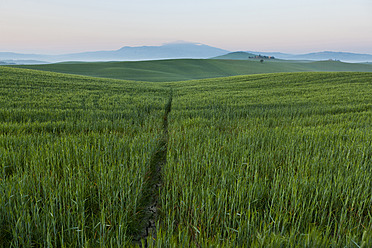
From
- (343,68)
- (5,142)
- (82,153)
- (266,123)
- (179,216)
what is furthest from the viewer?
(343,68)

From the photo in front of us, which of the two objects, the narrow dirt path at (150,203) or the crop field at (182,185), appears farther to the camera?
the narrow dirt path at (150,203)

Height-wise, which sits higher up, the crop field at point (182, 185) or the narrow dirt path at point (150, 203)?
the crop field at point (182, 185)

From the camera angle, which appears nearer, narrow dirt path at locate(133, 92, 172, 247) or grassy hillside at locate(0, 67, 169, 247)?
grassy hillside at locate(0, 67, 169, 247)

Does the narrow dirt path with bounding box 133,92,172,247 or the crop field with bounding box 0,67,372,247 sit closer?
the crop field with bounding box 0,67,372,247

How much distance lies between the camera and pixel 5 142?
357cm

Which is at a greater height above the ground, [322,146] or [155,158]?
[322,146]

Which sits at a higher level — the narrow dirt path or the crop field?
the crop field

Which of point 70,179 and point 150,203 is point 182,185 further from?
point 70,179

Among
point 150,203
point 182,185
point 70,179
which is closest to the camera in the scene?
point 70,179

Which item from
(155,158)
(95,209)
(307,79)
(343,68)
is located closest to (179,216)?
(95,209)

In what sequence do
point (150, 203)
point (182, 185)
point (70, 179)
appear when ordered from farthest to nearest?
point (150, 203)
point (182, 185)
point (70, 179)

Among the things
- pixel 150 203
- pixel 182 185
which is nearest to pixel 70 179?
pixel 150 203

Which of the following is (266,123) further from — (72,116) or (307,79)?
(307,79)

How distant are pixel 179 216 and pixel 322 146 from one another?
316 centimetres
